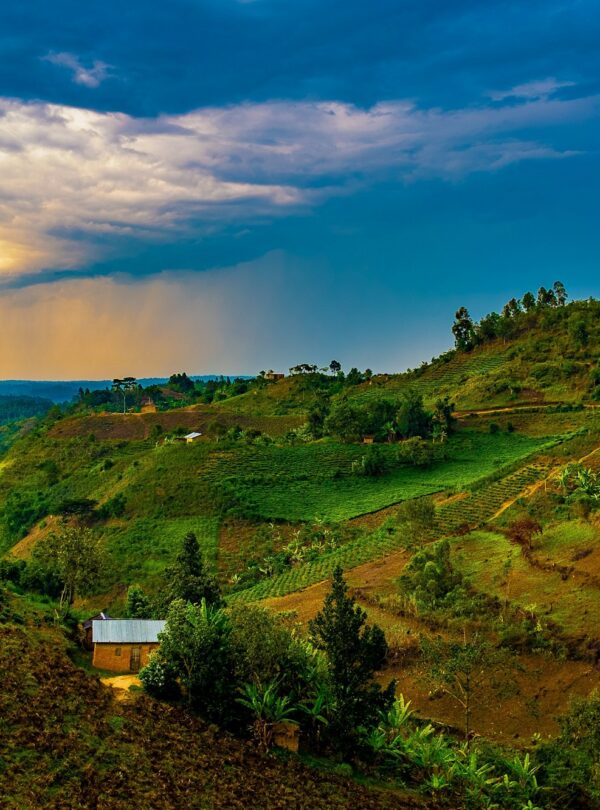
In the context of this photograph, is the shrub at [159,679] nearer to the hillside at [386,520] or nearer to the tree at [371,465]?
the hillside at [386,520]

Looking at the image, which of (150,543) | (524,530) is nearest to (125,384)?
(150,543)

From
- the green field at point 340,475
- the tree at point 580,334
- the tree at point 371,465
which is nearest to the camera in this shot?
the green field at point 340,475

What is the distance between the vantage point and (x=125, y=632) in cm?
2911

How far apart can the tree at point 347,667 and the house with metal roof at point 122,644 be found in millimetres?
6759

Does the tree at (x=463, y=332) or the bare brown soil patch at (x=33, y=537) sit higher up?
the tree at (x=463, y=332)

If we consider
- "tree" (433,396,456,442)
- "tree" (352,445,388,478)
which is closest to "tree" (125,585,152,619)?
"tree" (352,445,388,478)

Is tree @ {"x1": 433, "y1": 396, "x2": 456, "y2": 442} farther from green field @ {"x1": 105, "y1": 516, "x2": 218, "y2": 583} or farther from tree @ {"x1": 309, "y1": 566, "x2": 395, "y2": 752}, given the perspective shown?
tree @ {"x1": 309, "y1": 566, "x2": 395, "y2": 752}

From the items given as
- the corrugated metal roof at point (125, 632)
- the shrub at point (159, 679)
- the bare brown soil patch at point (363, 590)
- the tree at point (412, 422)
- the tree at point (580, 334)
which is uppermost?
the tree at point (580, 334)

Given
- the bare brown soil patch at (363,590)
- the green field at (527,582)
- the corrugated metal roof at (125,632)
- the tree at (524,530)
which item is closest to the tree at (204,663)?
the corrugated metal roof at (125,632)

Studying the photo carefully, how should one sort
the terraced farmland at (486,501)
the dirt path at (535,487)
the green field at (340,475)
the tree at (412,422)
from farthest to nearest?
the tree at (412,422), the green field at (340,475), the dirt path at (535,487), the terraced farmland at (486,501)

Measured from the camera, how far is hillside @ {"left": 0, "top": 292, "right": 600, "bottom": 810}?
30.1 meters

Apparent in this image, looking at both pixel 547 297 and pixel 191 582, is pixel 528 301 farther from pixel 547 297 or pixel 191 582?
pixel 191 582

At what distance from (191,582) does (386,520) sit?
98.4 ft

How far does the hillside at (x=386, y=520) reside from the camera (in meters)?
30.1
